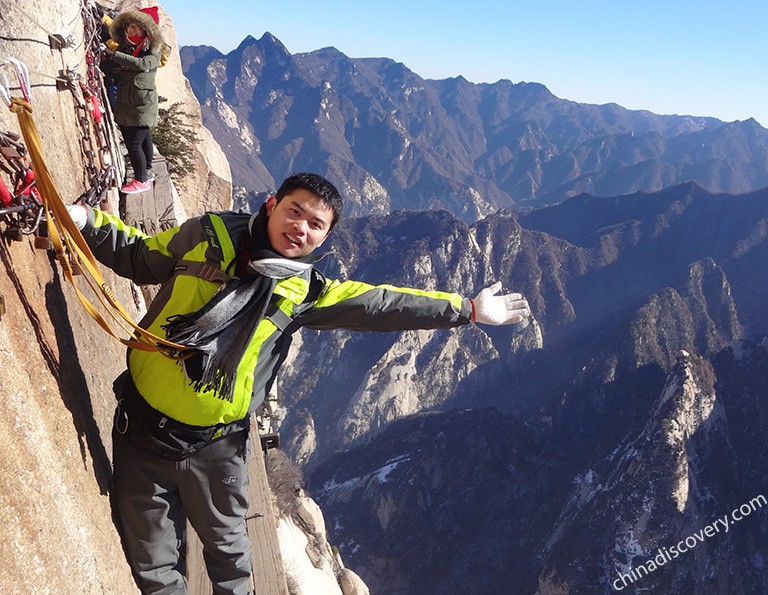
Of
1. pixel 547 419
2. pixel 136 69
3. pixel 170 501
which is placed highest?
pixel 136 69

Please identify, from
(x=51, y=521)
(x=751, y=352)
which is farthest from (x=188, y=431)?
(x=751, y=352)

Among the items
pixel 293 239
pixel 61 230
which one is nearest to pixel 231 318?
pixel 293 239

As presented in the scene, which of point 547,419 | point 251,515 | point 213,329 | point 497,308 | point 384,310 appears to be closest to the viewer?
point 213,329

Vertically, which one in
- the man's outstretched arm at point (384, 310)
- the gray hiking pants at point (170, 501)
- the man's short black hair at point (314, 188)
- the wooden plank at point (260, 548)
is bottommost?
the wooden plank at point (260, 548)

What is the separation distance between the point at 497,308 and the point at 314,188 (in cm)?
144

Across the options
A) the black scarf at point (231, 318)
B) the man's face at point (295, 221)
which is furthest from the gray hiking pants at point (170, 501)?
the man's face at point (295, 221)

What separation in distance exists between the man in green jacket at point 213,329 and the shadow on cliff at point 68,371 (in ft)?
0.65

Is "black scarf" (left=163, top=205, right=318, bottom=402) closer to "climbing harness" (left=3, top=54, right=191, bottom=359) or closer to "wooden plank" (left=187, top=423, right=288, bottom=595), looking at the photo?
"climbing harness" (left=3, top=54, right=191, bottom=359)

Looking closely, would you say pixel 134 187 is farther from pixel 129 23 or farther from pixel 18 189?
pixel 18 189

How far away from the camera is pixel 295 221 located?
302cm

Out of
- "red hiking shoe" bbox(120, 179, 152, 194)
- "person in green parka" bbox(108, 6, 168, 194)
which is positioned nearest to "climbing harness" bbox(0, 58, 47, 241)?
"person in green parka" bbox(108, 6, 168, 194)

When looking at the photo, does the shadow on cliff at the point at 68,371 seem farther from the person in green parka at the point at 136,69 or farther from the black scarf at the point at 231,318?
the person in green parka at the point at 136,69

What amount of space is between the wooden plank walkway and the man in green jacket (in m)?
1.21

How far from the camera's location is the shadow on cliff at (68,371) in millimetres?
3102
